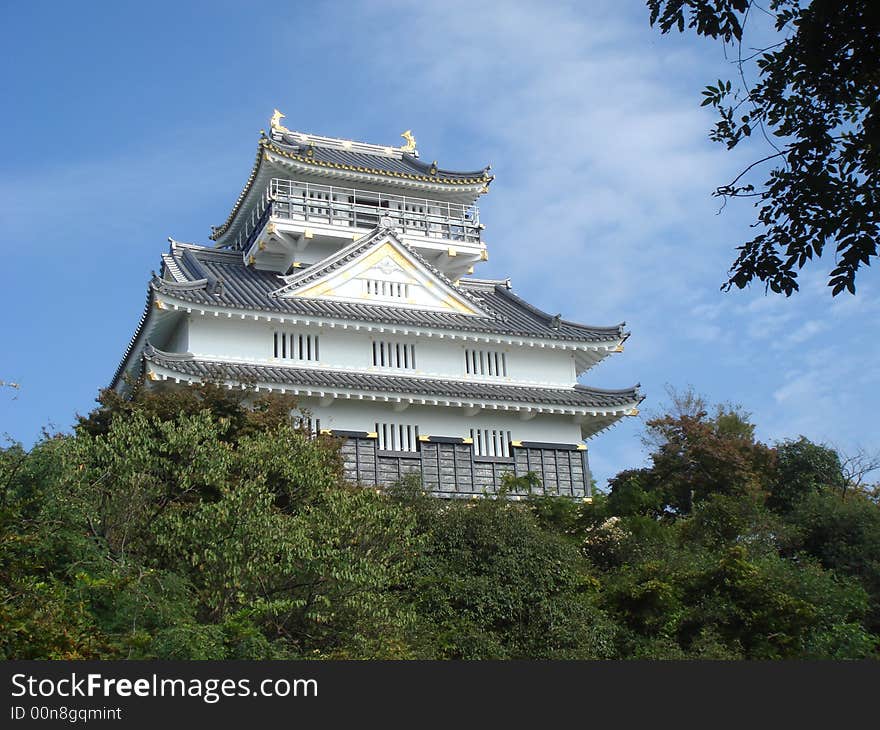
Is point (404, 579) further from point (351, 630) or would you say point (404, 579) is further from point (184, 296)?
point (184, 296)

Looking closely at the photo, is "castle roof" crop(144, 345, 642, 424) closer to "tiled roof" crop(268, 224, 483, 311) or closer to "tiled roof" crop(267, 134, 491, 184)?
"tiled roof" crop(268, 224, 483, 311)

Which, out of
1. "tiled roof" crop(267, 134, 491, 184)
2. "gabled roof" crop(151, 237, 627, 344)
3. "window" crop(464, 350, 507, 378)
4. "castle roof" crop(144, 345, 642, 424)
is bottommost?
"castle roof" crop(144, 345, 642, 424)

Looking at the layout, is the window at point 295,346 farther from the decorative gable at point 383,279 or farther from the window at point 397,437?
the window at point 397,437

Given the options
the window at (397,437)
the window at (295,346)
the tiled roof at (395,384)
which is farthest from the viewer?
the window at (295,346)

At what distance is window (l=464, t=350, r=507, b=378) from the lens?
111 feet

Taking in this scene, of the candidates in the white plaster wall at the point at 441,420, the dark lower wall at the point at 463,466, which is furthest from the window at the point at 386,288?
the dark lower wall at the point at 463,466

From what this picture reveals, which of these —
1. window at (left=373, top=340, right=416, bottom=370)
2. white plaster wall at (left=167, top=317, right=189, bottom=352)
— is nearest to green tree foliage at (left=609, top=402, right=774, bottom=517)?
window at (left=373, top=340, right=416, bottom=370)

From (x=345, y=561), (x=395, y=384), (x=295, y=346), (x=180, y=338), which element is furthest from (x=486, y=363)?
(x=345, y=561)

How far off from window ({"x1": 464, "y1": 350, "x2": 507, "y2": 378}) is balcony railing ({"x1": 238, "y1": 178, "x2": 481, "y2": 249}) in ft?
16.4

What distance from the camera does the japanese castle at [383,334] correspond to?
101 ft

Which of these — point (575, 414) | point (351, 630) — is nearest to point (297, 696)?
point (351, 630)

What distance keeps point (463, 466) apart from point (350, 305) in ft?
19.3

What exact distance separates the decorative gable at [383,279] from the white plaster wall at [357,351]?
147 cm

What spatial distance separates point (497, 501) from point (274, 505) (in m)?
5.56
